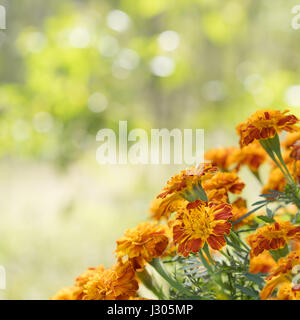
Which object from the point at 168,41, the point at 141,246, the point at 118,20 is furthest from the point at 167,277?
the point at 118,20

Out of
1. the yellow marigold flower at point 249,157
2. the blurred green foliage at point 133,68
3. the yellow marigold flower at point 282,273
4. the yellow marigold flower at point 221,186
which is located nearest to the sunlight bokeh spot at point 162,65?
the blurred green foliage at point 133,68

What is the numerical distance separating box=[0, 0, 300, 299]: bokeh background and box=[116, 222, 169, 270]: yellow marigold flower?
1.10m

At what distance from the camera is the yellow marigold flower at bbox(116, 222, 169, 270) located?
15.6 inches

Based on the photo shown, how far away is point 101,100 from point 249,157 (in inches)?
57.2

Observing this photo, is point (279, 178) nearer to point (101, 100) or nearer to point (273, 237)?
point (273, 237)

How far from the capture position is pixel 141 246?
1.31 ft

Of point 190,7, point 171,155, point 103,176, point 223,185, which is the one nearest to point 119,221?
point 103,176

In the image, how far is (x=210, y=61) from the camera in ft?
8.57

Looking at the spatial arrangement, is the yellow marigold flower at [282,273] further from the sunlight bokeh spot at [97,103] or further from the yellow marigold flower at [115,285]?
the sunlight bokeh spot at [97,103]

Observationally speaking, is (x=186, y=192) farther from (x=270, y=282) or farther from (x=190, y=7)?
(x=190, y=7)

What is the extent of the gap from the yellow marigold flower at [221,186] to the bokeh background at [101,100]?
3.61ft

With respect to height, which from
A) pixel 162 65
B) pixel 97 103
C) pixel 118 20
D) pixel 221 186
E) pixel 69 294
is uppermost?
pixel 118 20
